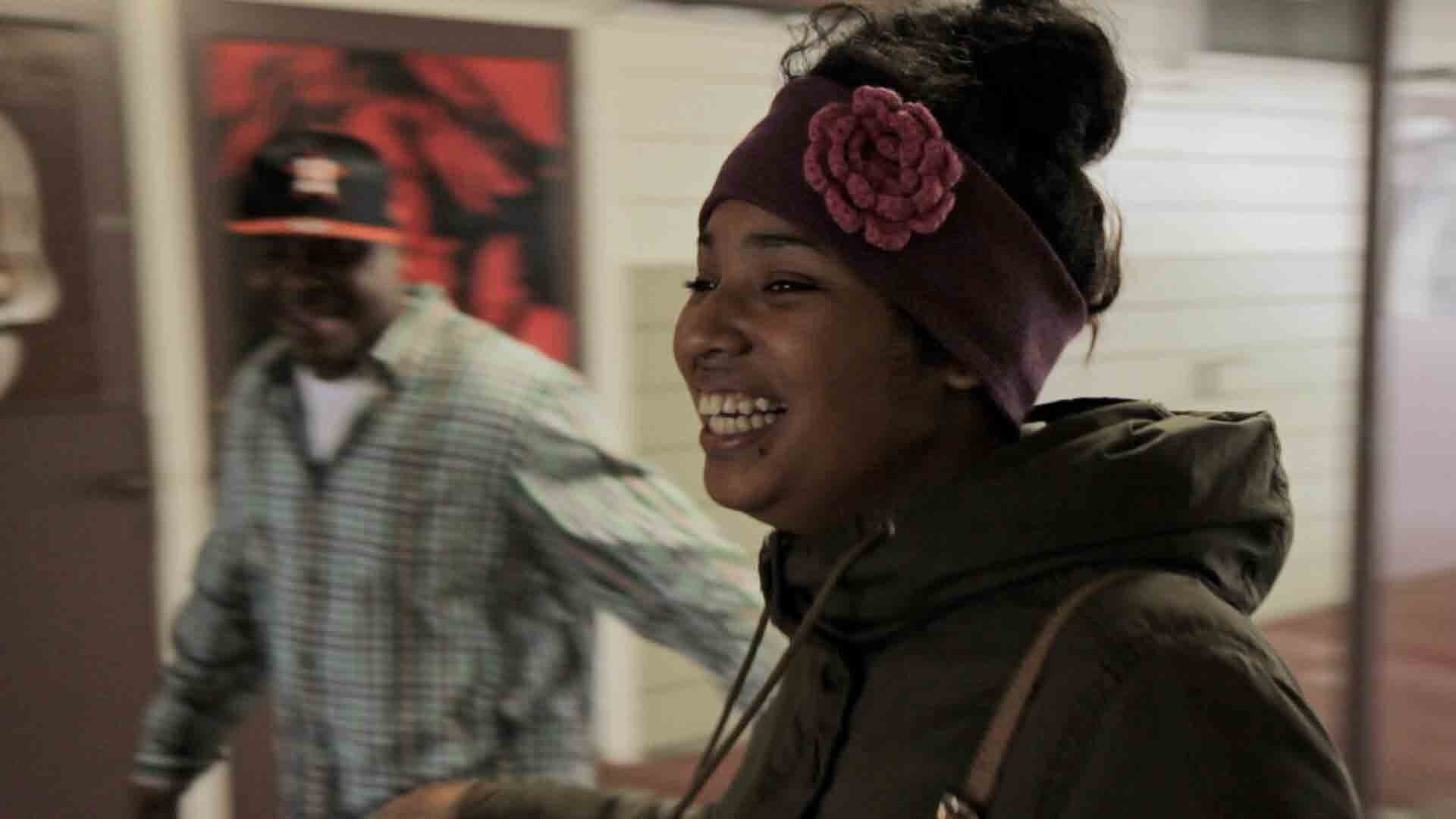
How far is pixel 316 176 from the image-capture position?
2303mm

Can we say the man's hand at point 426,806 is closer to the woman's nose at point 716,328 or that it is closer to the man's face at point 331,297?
the woman's nose at point 716,328

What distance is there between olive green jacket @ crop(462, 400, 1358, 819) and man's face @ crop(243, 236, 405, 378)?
1.24 m

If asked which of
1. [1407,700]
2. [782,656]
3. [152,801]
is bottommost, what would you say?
[1407,700]

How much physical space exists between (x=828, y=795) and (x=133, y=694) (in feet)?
7.31

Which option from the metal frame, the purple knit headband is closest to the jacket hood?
the purple knit headband

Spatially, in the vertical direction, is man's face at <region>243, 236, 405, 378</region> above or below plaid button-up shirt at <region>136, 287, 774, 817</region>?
above

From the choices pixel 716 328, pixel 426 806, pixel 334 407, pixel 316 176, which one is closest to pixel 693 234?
pixel 316 176

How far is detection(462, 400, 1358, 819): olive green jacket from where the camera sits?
899 mm

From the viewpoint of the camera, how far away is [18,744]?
9.19 ft

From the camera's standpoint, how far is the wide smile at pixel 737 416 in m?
1.15

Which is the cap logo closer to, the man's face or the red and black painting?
the man's face

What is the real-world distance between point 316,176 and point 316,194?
0.04m

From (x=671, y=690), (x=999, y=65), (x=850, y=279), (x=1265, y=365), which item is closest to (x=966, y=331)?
(x=850, y=279)

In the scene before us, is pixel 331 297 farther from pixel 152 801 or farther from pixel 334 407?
pixel 152 801
